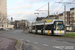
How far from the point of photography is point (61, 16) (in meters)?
89.5

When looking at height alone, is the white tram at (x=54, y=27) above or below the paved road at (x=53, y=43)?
above

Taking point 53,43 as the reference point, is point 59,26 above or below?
above

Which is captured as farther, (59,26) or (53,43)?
(59,26)

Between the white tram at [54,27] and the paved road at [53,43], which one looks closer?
the paved road at [53,43]

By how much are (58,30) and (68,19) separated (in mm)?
57646

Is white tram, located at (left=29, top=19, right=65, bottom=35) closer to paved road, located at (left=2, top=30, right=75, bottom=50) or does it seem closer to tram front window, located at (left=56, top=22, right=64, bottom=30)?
tram front window, located at (left=56, top=22, right=64, bottom=30)

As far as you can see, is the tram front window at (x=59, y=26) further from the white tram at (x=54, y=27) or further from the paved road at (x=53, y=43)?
the paved road at (x=53, y=43)

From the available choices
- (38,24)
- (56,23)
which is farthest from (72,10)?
(56,23)

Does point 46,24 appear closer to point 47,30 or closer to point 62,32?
point 47,30

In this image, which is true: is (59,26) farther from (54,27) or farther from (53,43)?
(53,43)

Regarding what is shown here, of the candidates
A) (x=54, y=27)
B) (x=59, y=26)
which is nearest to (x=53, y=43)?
(x=54, y=27)

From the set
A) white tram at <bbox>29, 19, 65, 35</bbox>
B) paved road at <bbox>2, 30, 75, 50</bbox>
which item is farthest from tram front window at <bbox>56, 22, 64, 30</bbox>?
paved road at <bbox>2, 30, 75, 50</bbox>

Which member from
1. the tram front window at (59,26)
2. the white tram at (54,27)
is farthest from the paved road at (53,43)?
the tram front window at (59,26)

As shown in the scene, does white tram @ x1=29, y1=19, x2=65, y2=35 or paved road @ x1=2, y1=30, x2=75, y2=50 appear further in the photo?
white tram @ x1=29, y1=19, x2=65, y2=35
